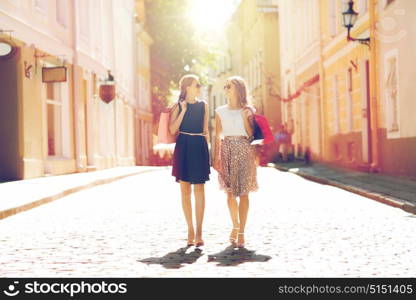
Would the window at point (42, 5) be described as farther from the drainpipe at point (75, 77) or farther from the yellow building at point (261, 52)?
the yellow building at point (261, 52)

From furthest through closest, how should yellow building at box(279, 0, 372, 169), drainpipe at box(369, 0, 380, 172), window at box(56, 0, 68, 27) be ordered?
window at box(56, 0, 68, 27)
yellow building at box(279, 0, 372, 169)
drainpipe at box(369, 0, 380, 172)

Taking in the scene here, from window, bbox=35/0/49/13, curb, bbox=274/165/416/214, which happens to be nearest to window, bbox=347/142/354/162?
curb, bbox=274/165/416/214

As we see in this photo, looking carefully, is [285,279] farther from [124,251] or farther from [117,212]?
[117,212]

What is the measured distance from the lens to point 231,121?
7734mm

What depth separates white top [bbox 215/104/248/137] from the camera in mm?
7734

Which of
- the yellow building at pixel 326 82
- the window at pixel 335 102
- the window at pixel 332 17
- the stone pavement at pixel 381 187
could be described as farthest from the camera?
the window at pixel 335 102

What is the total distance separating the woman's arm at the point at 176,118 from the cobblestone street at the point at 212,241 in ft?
3.78

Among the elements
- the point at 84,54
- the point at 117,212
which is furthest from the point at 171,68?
the point at 117,212

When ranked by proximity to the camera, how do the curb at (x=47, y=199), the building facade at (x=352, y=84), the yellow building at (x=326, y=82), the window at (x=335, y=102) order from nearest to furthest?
the curb at (x=47, y=199)
the building facade at (x=352, y=84)
the yellow building at (x=326, y=82)
the window at (x=335, y=102)

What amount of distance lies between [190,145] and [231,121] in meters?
0.48

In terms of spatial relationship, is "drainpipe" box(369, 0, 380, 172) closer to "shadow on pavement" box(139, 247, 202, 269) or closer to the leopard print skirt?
the leopard print skirt

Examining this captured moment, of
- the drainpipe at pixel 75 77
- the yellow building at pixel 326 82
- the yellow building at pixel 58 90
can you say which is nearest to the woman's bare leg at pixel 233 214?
the yellow building at pixel 58 90

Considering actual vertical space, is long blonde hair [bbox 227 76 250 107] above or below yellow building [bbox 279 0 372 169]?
below

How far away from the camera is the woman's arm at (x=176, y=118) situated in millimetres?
7777
